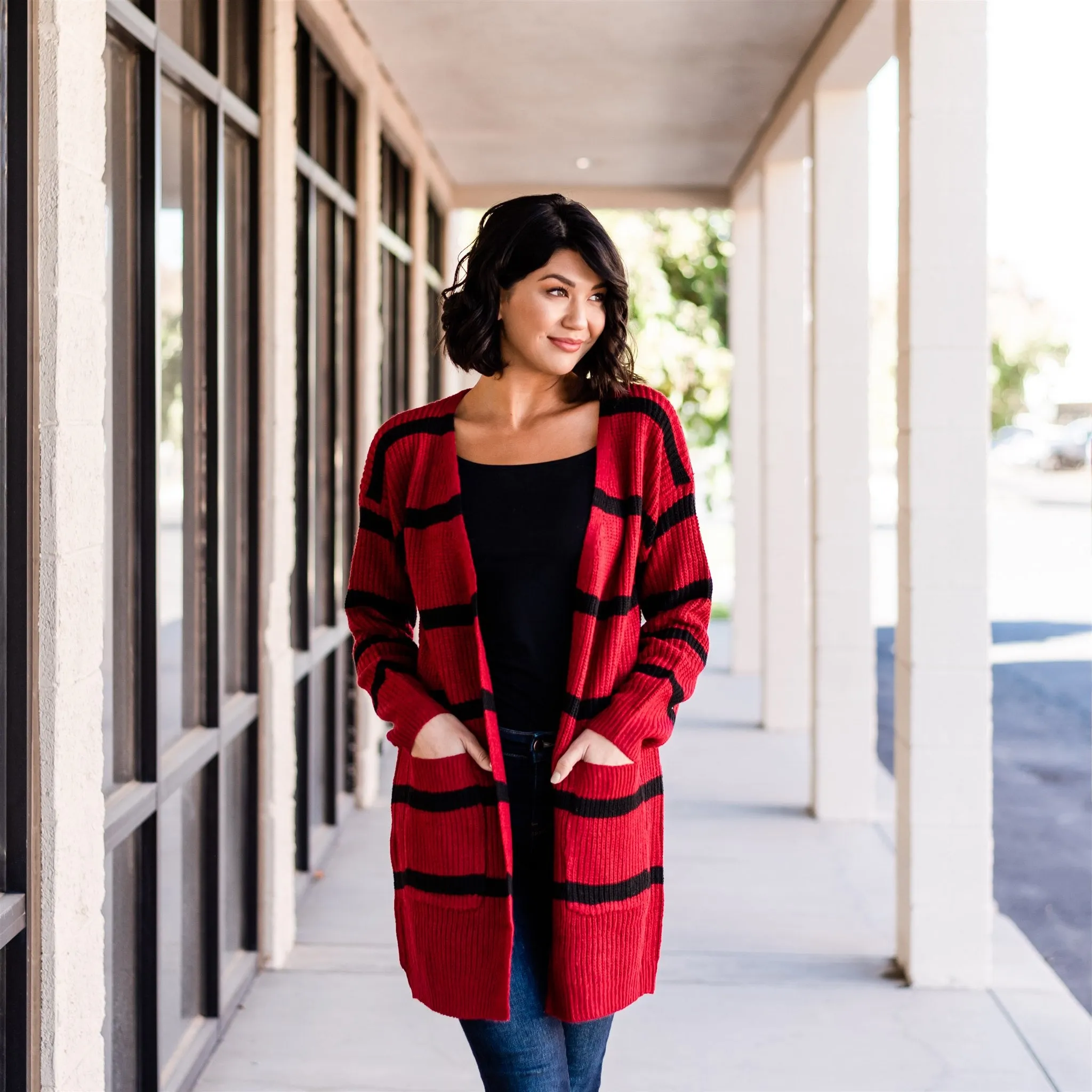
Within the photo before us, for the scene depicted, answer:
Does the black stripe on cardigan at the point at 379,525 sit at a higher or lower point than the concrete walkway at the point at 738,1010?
higher

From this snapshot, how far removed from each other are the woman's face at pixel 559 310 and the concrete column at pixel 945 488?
6.45ft

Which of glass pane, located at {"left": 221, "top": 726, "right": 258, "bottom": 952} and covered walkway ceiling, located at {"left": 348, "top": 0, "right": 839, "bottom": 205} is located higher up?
covered walkway ceiling, located at {"left": 348, "top": 0, "right": 839, "bottom": 205}

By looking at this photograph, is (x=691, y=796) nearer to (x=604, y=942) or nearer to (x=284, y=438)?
(x=284, y=438)

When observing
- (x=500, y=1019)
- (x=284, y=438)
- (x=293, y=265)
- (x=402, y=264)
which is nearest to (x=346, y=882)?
(x=284, y=438)

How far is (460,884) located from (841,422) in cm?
365

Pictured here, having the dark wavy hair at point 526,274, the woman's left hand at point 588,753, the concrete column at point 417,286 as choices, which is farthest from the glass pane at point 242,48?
the concrete column at point 417,286

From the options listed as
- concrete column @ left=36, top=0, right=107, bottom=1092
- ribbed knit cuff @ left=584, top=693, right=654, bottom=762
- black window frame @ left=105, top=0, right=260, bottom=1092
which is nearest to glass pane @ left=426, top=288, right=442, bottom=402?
black window frame @ left=105, top=0, right=260, bottom=1092

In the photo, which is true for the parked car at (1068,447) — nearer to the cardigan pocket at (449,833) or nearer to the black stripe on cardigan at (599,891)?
the black stripe on cardigan at (599,891)

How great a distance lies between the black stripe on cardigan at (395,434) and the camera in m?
1.92

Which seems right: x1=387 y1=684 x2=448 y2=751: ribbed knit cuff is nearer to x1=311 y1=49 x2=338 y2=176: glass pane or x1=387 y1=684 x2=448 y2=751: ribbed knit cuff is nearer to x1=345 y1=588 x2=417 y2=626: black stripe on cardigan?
x1=345 y1=588 x2=417 y2=626: black stripe on cardigan

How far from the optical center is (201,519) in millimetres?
3188

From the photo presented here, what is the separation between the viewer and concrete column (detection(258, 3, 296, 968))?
3654 mm

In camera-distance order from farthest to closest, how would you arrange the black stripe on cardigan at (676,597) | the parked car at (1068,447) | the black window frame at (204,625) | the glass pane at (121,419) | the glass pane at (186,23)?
the parked car at (1068,447)
the glass pane at (186,23)
the black window frame at (204,625)
the glass pane at (121,419)
the black stripe on cardigan at (676,597)

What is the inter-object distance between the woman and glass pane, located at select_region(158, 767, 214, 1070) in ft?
3.73
